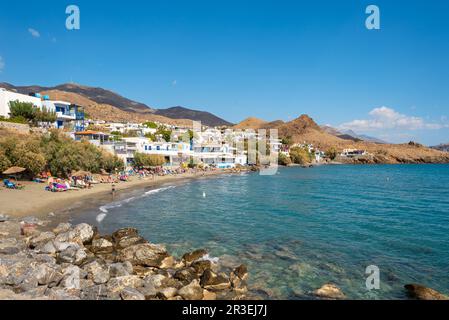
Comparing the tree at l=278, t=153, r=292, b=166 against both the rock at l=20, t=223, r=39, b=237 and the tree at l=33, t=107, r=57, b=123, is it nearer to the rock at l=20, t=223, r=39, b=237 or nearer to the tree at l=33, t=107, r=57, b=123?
the tree at l=33, t=107, r=57, b=123

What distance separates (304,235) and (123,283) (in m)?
14.1

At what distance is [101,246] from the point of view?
1722 cm

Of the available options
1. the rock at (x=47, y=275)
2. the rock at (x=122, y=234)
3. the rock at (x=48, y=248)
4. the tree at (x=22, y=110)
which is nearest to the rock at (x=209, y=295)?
the rock at (x=47, y=275)

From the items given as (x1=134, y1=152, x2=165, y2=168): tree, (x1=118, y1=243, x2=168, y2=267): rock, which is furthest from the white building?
(x1=118, y1=243, x2=168, y2=267): rock

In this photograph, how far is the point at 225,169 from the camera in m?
85.4

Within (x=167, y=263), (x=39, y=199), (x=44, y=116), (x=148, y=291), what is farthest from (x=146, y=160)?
(x=148, y=291)

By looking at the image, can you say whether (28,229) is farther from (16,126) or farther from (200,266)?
(16,126)

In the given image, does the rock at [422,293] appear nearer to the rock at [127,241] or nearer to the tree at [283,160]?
the rock at [127,241]

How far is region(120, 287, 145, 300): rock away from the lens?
10891 mm

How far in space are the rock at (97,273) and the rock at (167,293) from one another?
2.47 meters

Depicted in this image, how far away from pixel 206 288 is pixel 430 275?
11.6 m

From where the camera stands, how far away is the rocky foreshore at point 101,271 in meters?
11.1

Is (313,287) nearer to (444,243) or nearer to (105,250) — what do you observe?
(105,250)
